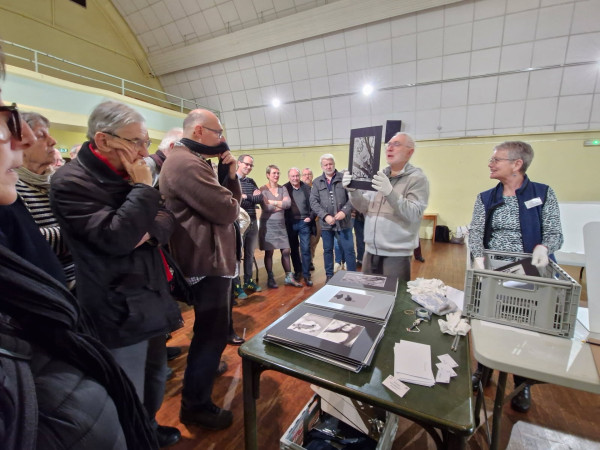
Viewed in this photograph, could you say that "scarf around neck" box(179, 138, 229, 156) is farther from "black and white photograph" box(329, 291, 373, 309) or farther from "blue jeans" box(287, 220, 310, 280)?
"blue jeans" box(287, 220, 310, 280)

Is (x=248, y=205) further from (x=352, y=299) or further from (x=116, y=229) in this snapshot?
(x=116, y=229)

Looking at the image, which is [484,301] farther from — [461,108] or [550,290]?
[461,108]

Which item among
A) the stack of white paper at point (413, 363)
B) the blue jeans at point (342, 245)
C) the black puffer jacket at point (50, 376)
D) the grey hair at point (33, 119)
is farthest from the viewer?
the blue jeans at point (342, 245)

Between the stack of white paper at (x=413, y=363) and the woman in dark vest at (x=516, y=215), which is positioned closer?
the stack of white paper at (x=413, y=363)

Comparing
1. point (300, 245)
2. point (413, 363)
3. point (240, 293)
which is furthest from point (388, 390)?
point (300, 245)

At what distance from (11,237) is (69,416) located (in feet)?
1.66

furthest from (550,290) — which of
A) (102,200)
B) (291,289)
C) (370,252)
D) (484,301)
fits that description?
(291,289)

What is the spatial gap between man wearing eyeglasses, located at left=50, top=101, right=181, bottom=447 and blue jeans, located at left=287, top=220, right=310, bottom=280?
2548 millimetres

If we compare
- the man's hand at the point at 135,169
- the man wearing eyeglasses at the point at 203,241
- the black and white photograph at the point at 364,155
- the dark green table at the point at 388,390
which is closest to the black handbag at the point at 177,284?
the man wearing eyeglasses at the point at 203,241

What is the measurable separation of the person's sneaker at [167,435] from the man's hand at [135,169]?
125 centimetres

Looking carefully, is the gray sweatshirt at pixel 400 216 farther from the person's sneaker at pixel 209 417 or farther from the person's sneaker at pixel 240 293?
the person's sneaker at pixel 240 293

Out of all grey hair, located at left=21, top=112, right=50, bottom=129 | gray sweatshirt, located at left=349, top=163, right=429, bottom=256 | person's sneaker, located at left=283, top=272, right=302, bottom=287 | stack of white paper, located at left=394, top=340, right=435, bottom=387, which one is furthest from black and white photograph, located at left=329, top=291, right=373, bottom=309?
person's sneaker, located at left=283, top=272, right=302, bottom=287

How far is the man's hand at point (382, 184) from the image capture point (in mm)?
1651

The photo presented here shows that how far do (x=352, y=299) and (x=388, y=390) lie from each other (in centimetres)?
48
